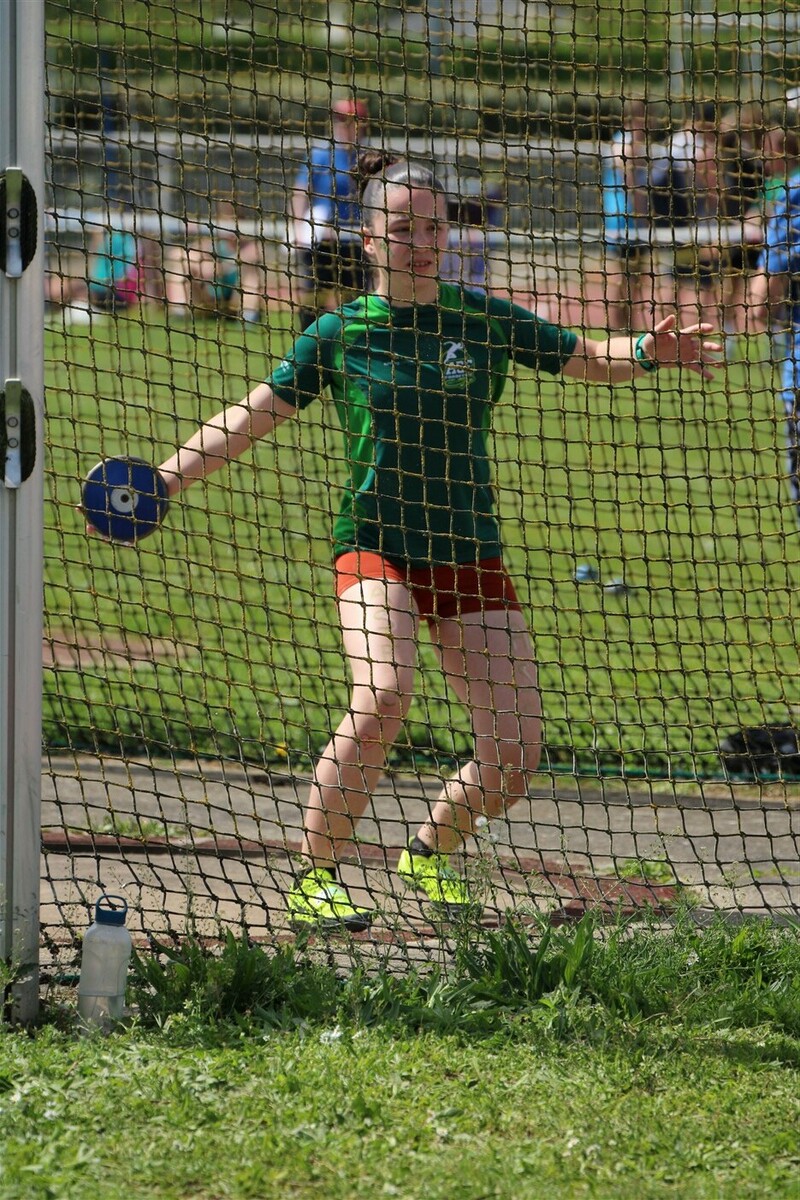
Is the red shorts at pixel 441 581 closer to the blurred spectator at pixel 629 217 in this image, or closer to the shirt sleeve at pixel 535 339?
the shirt sleeve at pixel 535 339

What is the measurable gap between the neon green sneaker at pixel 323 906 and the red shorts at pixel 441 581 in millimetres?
767

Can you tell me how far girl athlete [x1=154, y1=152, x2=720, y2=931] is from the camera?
3809 mm

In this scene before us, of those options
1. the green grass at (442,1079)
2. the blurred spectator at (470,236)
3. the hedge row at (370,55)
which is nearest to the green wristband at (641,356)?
the blurred spectator at (470,236)

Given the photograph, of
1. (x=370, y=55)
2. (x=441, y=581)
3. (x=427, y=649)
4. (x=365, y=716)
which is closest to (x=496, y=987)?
(x=365, y=716)

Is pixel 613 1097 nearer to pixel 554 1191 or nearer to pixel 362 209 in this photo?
pixel 554 1191

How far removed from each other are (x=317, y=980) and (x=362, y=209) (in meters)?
2.01

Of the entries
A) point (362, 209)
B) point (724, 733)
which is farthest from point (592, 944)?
point (724, 733)

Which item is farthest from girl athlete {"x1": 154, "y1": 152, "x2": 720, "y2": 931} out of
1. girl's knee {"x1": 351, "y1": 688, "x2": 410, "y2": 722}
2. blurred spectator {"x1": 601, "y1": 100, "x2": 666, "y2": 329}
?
blurred spectator {"x1": 601, "y1": 100, "x2": 666, "y2": 329}

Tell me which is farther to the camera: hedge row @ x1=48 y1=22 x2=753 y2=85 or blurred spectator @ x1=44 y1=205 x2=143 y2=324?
hedge row @ x1=48 y1=22 x2=753 y2=85

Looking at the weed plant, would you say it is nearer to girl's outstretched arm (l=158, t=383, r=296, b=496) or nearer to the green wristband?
girl's outstretched arm (l=158, t=383, r=296, b=496)

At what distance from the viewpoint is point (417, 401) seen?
3971 millimetres

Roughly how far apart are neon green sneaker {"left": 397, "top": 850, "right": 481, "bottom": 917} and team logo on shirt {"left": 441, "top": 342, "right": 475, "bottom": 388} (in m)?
1.27

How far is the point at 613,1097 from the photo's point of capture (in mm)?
2863

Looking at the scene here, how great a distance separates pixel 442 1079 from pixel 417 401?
182cm
